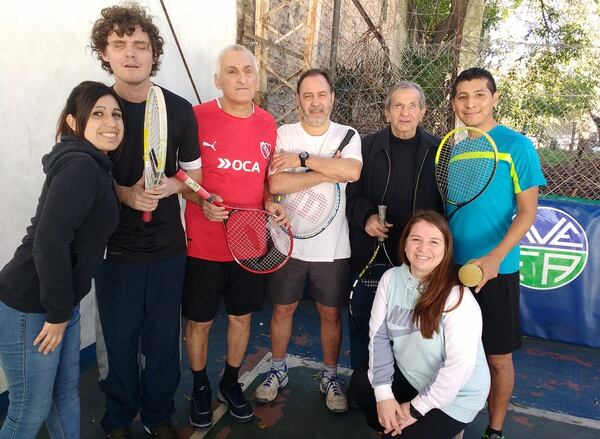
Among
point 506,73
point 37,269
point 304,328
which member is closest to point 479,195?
point 37,269

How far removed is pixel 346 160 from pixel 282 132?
0.50m

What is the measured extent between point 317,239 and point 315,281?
31 cm

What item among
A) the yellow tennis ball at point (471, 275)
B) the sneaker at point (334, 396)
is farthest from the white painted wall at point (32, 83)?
the yellow tennis ball at point (471, 275)

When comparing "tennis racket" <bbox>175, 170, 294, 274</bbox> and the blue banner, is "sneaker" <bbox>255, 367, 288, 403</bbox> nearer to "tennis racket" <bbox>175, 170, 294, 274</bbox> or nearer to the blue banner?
"tennis racket" <bbox>175, 170, 294, 274</bbox>

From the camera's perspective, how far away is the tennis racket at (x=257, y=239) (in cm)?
277

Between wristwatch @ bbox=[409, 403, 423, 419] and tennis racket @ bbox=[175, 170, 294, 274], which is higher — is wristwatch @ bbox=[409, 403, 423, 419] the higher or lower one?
the lower one

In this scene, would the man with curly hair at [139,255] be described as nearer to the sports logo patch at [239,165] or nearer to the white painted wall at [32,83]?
the sports logo patch at [239,165]

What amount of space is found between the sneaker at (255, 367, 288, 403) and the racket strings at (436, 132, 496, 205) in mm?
1762

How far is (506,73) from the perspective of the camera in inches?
209

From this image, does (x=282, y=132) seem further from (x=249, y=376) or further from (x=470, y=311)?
(x=249, y=376)

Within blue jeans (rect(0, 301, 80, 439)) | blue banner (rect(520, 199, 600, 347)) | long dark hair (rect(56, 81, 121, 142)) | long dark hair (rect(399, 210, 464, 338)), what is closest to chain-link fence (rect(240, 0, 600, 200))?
blue banner (rect(520, 199, 600, 347))

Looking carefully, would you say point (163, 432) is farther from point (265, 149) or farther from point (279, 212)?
point (265, 149)

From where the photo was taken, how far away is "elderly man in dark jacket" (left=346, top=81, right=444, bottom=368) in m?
2.81

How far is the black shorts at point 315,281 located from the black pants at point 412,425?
2.06 ft
